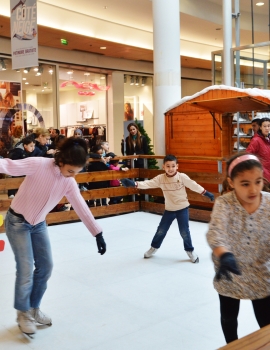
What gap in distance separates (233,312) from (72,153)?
1.38 metres

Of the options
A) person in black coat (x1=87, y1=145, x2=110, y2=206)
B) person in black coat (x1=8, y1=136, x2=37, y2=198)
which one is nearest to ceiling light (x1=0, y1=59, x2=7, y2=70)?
person in black coat (x1=87, y1=145, x2=110, y2=206)

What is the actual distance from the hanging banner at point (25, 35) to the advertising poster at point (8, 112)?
17.3ft

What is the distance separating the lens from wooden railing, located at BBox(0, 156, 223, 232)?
770 centimetres

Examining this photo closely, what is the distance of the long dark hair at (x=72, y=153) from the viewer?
9.71ft

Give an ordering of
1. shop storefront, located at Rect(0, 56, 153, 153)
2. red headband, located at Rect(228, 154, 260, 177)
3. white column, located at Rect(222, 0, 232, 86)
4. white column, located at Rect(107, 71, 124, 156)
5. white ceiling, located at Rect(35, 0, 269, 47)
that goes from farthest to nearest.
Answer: white column, located at Rect(107, 71, 124, 156)
shop storefront, located at Rect(0, 56, 153, 153)
white ceiling, located at Rect(35, 0, 269, 47)
white column, located at Rect(222, 0, 232, 86)
red headband, located at Rect(228, 154, 260, 177)

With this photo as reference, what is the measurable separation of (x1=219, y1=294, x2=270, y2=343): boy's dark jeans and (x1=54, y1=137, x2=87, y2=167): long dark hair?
49.0 inches

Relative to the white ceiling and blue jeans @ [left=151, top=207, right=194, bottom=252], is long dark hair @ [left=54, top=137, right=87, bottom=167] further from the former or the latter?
the white ceiling

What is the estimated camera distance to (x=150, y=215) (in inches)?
342

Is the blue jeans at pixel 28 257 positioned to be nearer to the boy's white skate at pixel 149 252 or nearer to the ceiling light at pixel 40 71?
the boy's white skate at pixel 149 252

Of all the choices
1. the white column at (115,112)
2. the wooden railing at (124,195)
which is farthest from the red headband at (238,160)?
the white column at (115,112)

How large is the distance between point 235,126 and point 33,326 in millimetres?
6926

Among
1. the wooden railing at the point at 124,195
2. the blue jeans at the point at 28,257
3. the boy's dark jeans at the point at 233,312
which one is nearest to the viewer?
the boy's dark jeans at the point at 233,312

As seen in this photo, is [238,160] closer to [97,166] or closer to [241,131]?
[97,166]

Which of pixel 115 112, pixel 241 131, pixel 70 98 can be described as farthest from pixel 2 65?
pixel 241 131
